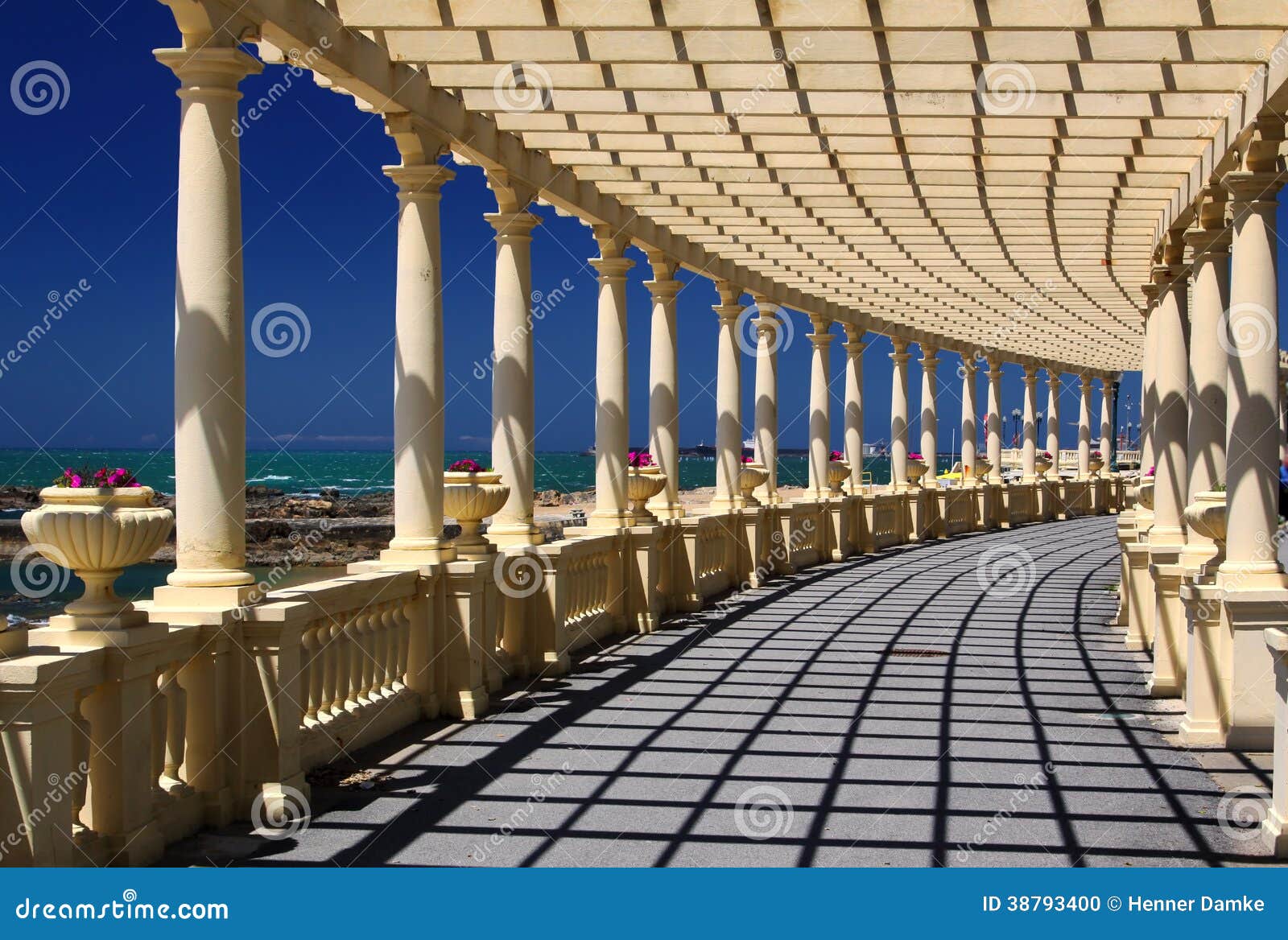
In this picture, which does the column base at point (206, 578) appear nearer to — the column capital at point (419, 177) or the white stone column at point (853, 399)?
the column capital at point (419, 177)

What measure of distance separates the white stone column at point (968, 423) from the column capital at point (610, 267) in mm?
32598

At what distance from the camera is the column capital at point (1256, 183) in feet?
49.0

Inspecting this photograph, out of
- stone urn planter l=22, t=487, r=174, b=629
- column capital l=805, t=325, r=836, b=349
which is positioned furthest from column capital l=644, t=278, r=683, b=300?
stone urn planter l=22, t=487, r=174, b=629

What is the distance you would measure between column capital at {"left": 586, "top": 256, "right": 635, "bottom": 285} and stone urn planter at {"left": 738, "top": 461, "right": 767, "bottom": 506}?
908 centimetres

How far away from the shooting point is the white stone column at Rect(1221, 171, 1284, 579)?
48.9ft

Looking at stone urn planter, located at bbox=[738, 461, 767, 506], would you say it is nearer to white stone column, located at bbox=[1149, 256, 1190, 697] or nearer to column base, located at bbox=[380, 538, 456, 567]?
white stone column, located at bbox=[1149, 256, 1190, 697]

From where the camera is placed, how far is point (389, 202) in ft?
525

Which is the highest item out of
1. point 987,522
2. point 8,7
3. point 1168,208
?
point 8,7

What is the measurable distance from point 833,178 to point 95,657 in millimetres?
14952

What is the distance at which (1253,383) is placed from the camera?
15.0m

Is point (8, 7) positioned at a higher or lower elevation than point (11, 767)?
higher

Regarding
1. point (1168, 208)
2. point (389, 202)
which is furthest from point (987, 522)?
point (389, 202)

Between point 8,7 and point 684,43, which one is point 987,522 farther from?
point 8,7

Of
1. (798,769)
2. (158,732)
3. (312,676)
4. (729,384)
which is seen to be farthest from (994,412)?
(158,732)
